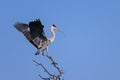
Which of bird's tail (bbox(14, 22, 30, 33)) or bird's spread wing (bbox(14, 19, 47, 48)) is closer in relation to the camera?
bird's spread wing (bbox(14, 19, 47, 48))

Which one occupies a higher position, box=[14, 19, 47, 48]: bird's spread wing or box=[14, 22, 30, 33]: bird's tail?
box=[14, 22, 30, 33]: bird's tail

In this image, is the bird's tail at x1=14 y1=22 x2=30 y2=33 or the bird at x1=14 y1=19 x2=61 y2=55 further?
the bird's tail at x1=14 y1=22 x2=30 y2=33

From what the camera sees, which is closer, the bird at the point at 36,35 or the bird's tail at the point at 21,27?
the bird at the point at 36,35

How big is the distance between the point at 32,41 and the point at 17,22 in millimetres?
1657

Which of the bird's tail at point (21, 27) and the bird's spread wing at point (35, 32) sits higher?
the bird's tail at point (21, 27)

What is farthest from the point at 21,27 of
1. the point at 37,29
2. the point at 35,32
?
the point at 37,29

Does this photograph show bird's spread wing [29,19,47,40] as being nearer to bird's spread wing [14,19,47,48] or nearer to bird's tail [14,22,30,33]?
bird's spread wing [14,19,47,48]

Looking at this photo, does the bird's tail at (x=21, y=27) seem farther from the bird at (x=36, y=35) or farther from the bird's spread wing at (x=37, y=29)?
the bird's spread wing at (x=37, y=29)

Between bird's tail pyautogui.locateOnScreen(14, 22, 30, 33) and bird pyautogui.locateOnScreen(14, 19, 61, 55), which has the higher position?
bird's tail pyautogui.locateOnScreen(14, 22, 30, 33)

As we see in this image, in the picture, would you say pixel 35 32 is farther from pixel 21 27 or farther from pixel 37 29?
pixel 21 27

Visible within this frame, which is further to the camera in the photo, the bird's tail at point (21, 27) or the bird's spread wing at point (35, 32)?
the bird's tail at point (21, 27)

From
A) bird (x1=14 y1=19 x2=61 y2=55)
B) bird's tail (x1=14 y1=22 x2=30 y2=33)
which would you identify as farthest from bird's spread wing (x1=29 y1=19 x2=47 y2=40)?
bird's tail (x1=14 y1=22 x2=30 y2=33)

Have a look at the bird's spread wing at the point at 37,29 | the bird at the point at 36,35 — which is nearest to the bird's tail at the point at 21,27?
the bird at the point at 36,35

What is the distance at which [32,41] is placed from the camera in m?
20.9
